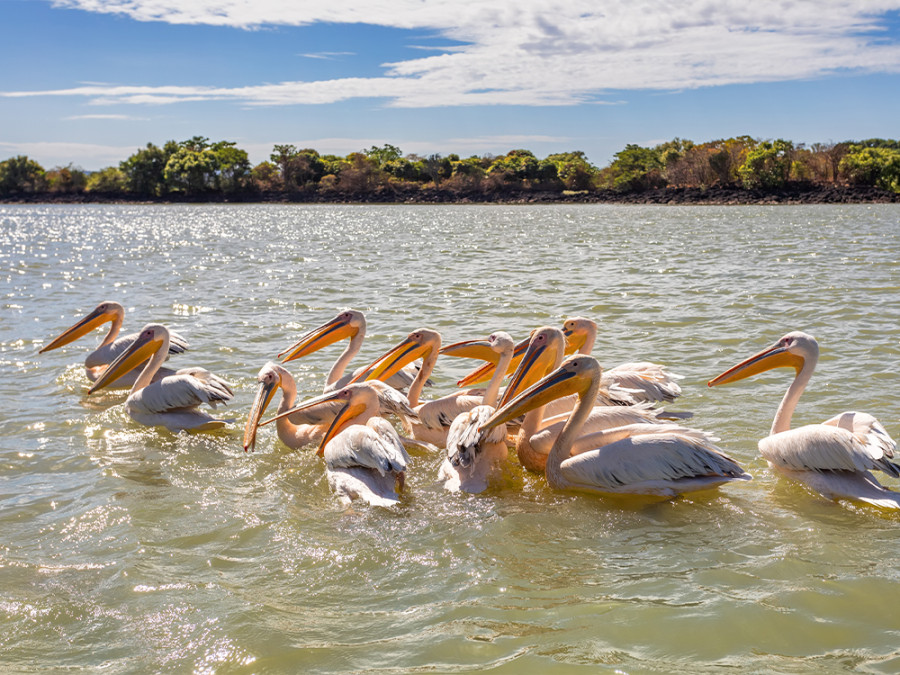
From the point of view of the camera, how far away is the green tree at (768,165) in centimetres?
5006

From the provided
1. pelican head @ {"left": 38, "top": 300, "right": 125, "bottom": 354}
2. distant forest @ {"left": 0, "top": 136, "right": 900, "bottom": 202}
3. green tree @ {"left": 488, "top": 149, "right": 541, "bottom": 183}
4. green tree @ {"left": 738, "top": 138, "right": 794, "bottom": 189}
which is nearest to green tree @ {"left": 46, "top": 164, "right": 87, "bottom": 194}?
distant forest @ {"left": 0, "top": 136, "right": 900, "bottom": 202}

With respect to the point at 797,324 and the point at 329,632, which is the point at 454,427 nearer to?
the point at 329,632

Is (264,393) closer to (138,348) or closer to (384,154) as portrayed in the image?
(138,348)

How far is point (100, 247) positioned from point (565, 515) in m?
19.9

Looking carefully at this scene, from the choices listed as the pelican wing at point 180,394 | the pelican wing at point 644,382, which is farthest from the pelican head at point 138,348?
the pelican wing at point 644,382

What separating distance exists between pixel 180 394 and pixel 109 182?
81.5 metres

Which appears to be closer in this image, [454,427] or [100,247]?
[454,427]

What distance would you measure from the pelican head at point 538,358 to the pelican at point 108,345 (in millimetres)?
2831

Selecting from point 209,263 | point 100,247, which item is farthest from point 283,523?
point 100,247

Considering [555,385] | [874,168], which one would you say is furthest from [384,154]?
[555,385]

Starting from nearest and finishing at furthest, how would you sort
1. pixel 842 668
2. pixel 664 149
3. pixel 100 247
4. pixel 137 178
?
pixel 842 668
pixel 100 247
pixel 664 149
pixel 137 178

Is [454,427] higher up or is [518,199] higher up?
[518,199]

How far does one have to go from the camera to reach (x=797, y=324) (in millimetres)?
7672

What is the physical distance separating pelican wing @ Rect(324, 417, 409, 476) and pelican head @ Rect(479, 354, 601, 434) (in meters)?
0.46
